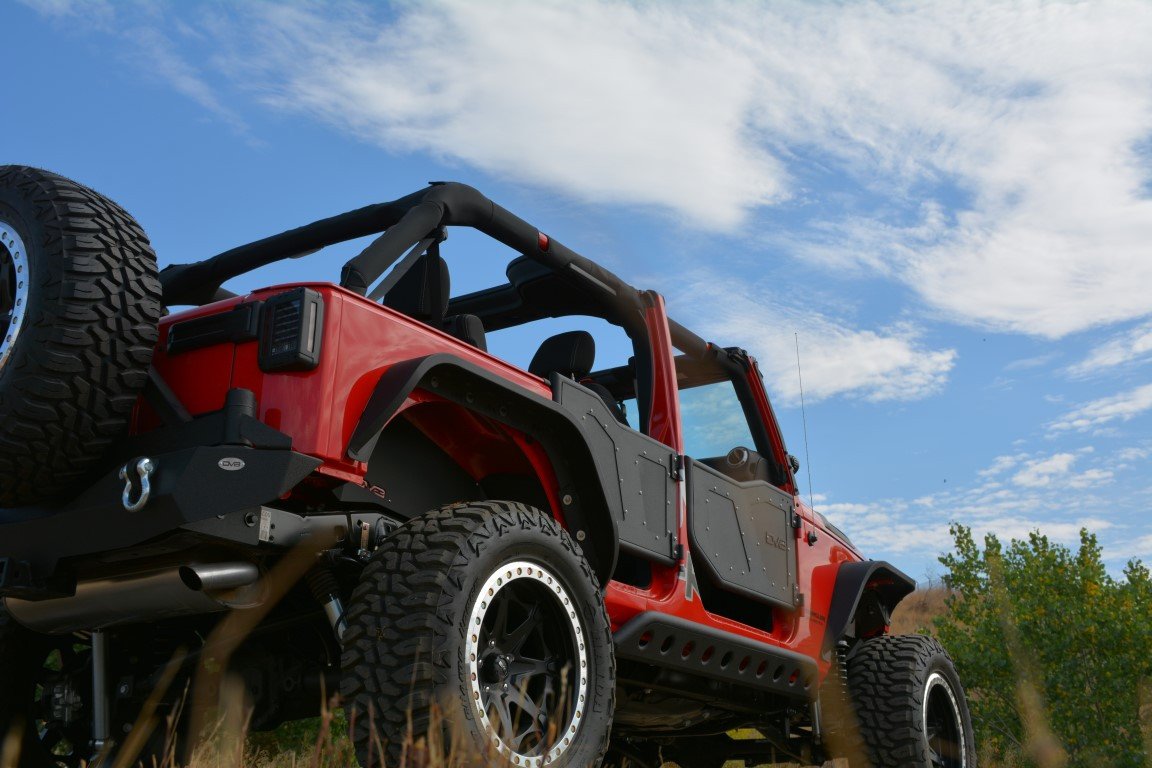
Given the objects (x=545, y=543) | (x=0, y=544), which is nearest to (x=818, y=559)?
(x=545, y=543)

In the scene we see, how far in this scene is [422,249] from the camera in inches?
158

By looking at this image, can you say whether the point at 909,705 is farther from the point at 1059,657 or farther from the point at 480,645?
the point at 1059,657

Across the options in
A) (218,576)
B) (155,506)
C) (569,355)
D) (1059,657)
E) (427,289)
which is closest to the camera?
(155,506)

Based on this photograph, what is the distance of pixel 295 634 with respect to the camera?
388cm

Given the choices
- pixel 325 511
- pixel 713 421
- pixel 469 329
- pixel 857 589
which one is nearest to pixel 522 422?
pixel 469 329

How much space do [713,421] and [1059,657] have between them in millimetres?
6502

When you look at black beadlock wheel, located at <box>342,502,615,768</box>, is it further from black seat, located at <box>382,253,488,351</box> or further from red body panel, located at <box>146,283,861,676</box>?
black seat, located at <box>382,253,488,351</box>

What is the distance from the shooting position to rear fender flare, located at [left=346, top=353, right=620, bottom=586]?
10.3 ft

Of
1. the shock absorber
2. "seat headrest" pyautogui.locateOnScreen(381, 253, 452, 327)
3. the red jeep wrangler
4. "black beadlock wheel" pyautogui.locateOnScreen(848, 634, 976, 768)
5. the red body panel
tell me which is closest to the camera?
the red jeep wrangler

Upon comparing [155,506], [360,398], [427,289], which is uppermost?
[427,289]

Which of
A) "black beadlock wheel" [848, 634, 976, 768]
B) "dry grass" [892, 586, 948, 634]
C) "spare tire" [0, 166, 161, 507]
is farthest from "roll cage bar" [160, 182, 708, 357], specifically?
"dry grass" [892, 586, 948, 634]

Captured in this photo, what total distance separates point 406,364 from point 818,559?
3.35 metres

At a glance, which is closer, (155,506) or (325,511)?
(155,506)

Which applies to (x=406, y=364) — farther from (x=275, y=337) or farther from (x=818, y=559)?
(x=818, y=559)
